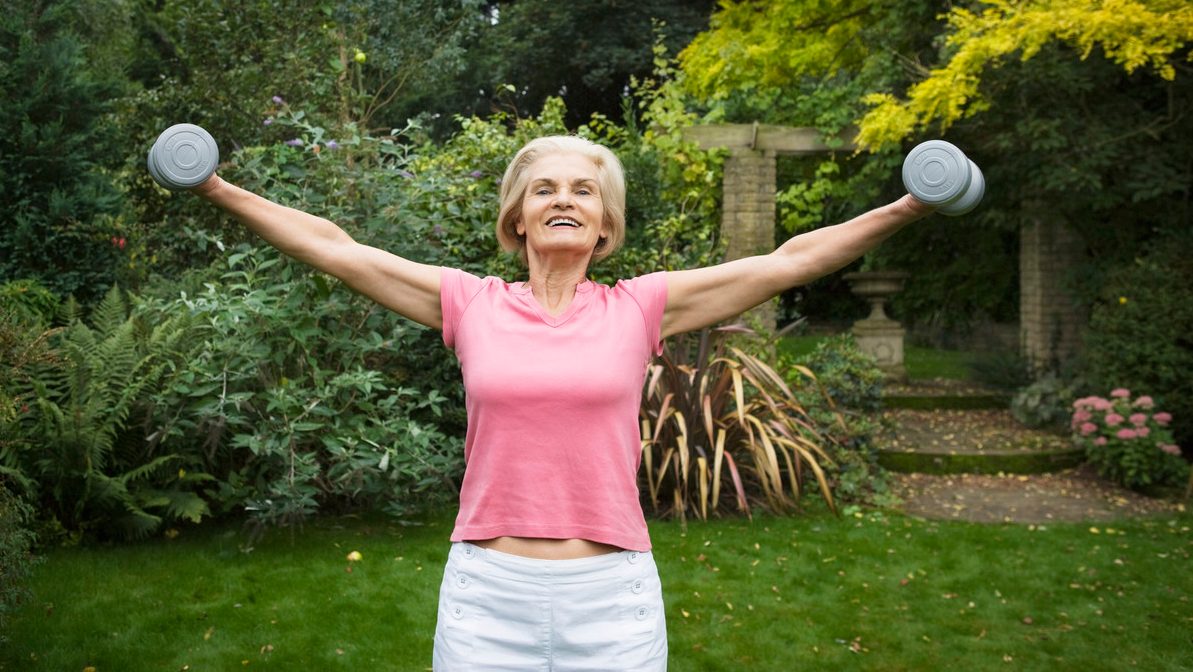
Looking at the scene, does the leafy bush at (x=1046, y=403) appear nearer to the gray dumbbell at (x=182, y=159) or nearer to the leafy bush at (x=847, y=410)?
the leafy bush at (x=847, y=410)

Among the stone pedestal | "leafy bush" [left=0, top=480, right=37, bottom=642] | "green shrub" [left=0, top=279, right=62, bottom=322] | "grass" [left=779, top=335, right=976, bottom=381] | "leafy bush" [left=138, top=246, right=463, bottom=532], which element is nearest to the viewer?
"leafy bush" [left=0, top=480, right=37, bottom=642]

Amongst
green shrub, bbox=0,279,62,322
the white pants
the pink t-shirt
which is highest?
green shrub, bbox=0,279,62,322

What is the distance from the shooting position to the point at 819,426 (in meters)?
6.48

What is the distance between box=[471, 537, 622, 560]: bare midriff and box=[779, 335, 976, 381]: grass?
26.6ft

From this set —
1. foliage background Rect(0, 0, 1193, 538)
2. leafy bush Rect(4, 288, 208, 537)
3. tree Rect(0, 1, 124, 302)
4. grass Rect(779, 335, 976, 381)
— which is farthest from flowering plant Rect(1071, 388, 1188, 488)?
tree Rect(0, 1, 124, 302)

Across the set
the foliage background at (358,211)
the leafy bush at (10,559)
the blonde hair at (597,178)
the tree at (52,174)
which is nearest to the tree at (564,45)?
the foliage background at (358,211)

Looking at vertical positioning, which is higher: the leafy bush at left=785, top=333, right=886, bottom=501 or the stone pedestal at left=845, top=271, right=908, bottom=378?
the stone pedestal at left=845, top=271, right=908, bottom=378

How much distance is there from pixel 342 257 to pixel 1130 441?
593 cm

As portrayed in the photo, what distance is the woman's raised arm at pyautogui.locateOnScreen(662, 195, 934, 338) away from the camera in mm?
→ 1788

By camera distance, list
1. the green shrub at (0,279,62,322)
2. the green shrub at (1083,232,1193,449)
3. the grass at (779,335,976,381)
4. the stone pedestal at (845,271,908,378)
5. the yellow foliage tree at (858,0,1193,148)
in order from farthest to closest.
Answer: the grass at (779,335,976,381), the stone pedestal at (845,271,908,378), the green shrub at (1083,232,1193,449), the yellow foliage tree at (858,0,1193,148), the green shrub at (0,279,62,322)

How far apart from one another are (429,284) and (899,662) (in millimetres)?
2668

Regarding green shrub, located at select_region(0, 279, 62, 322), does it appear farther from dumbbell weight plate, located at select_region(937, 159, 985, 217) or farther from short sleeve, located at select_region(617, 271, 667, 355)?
dumbbell weight plate, located at select_region(937, 159, 985, 217)

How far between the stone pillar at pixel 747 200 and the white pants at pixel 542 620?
23.2 ft

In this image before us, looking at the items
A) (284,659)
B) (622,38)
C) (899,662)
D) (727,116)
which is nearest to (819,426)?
(899,662)
